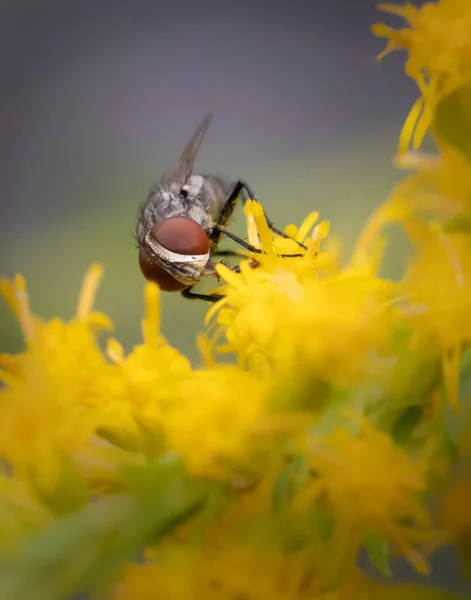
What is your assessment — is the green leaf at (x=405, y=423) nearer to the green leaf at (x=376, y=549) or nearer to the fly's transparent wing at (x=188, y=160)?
the green leaf at (x=376, y=549)

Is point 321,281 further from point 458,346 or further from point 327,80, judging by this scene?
point 327,80

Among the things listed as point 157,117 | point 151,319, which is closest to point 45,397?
point 151,319

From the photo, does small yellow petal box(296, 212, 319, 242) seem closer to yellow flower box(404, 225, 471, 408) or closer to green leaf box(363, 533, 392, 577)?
yellow flower box(404, 225, 471, 408)

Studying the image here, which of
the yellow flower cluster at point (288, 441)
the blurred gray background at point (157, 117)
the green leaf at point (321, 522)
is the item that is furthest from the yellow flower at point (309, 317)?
the blurred gray background at point (157, 117)

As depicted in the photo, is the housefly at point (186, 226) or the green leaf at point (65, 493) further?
the housefly at point (186, 226)

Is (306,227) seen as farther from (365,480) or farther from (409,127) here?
(365,480)

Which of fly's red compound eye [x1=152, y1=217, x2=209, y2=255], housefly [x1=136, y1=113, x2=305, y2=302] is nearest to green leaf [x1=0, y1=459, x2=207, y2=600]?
housefly [x1=136, y1=113, x2=305, y2=302]

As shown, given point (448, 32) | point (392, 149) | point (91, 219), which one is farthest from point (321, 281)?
point (91, 219)
